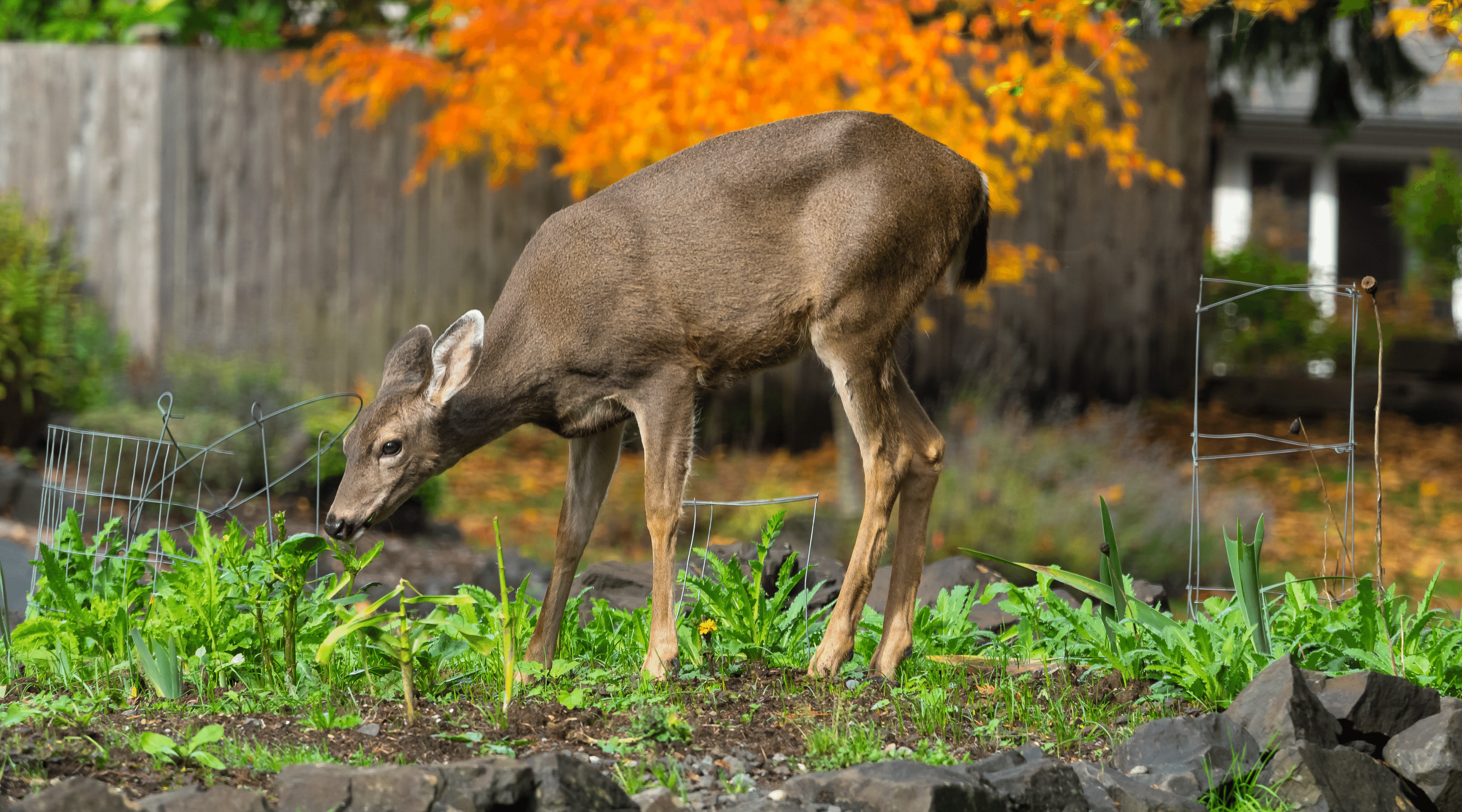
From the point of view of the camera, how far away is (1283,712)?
3213 mm

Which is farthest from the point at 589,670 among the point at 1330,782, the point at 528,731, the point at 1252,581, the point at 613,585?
the point at 1330,782

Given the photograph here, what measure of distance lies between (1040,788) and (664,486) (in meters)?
1.46

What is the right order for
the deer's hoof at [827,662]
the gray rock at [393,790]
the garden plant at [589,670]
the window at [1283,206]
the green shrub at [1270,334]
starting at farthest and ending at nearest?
the window at [1283,206] → the green shrub at [1270,334] → the deer's hoof at [827,662] → the garden plant at [589,670] → the gray rock at [393,790]

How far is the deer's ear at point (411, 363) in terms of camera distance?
3.92 m

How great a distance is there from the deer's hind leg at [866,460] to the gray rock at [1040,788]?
3.37 feet

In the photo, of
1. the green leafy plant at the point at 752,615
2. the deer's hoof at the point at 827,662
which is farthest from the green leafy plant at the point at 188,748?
the deer's hoof at the point at 827,662

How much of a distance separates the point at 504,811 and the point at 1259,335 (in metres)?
13.7

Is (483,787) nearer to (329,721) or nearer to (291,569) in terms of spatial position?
(329,721)

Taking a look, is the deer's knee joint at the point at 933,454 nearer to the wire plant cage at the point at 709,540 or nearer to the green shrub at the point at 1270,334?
the wire plant cage at the point at 709,540

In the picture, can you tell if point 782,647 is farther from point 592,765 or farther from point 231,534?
point 231,534

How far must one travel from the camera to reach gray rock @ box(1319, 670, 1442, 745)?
11.2 feet

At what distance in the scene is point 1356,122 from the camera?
12.2 metres

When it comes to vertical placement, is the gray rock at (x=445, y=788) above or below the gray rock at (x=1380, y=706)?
above

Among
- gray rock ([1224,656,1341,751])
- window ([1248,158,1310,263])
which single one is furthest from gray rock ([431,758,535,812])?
window ([1248,158,1310,263])
